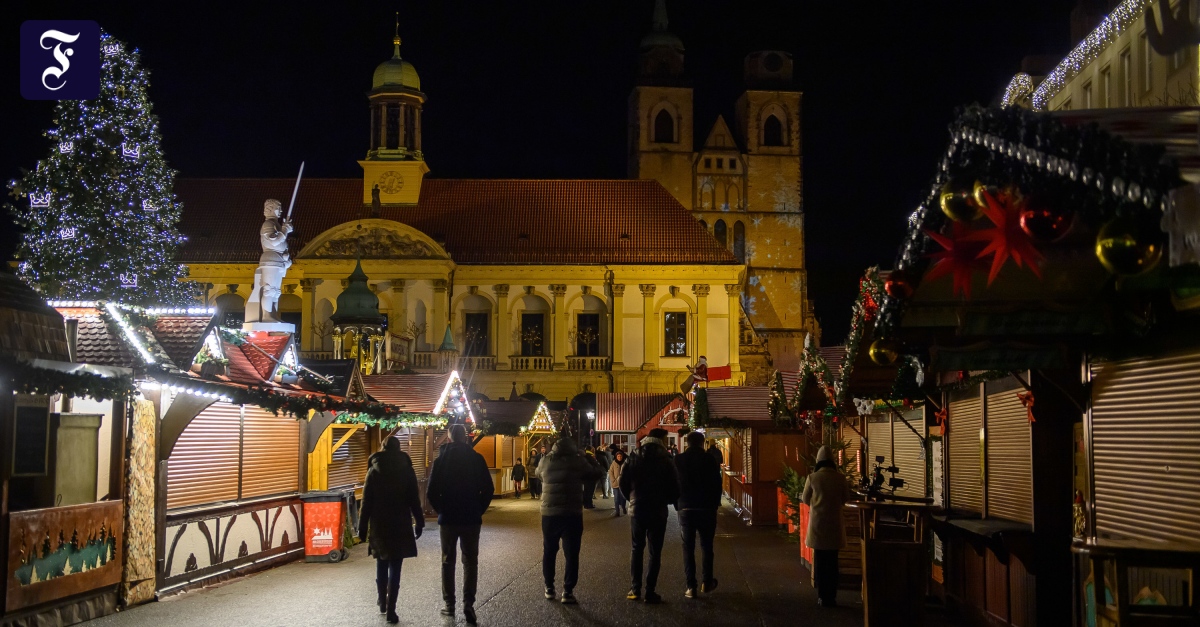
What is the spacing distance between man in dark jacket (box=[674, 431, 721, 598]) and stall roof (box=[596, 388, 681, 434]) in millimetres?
29554

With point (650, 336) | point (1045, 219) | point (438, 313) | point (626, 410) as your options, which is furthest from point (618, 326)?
point (1045, 219)

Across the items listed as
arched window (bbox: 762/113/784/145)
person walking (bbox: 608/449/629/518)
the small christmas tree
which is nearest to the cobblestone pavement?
person walking (bbox: 608/449/629/518)

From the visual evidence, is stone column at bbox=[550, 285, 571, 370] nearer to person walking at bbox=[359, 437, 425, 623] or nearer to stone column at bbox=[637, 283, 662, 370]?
stone column at bbox=[637, 283, 662, 370]

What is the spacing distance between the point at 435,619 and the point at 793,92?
71.2 metres

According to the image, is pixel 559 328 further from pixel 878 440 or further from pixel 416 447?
pixel 878 440

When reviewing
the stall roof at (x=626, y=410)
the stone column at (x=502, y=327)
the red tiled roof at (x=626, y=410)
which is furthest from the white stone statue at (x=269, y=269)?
the stone column at (x=502, y=327)

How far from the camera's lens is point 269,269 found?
19.9 meters

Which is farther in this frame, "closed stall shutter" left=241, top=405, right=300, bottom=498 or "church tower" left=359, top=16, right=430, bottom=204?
"church tower" left=359, top=16, right=430, bottom=204

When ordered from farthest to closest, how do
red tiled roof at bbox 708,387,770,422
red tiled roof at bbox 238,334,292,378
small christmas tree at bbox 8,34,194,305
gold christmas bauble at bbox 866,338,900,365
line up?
small christmas tree at bbox 8,34,194,305 < red tiled roof at bbox 708,387,770,422 < red tiled roof at bbox 238,334,292,378 < gold christmas bauble at bbox 866,338,900,365

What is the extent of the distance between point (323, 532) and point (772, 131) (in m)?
64.3

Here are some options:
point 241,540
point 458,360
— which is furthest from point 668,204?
point 241,540

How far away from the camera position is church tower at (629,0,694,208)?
77062mm

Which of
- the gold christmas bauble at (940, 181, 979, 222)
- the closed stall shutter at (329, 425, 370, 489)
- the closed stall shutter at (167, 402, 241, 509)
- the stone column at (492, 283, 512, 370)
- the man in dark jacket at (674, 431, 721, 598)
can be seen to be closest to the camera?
the gold christmas bauble at (940, 181, 979, 222)

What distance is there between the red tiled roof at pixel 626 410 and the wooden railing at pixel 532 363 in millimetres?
13773
